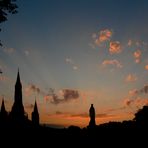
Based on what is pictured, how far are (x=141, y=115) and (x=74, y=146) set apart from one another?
20.7 metres

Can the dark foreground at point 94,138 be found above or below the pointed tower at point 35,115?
below

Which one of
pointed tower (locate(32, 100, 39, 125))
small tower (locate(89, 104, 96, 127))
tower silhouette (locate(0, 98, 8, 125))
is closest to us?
small tower (locate(89, 104, 96, 127))

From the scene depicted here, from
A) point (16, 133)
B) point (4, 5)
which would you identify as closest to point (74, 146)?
point (16, 133)

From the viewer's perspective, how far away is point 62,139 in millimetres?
65562

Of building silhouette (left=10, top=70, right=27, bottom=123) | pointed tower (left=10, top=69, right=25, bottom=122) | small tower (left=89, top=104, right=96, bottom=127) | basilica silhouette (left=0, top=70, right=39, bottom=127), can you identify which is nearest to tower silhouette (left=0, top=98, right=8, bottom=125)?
basilica silhouette (left=0, top=70, right=39, bottom=127)

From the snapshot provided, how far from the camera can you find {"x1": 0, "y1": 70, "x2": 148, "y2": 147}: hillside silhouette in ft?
161

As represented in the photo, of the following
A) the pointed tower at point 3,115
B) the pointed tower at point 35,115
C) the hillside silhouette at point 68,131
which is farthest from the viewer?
the pointed tower at point 35,115

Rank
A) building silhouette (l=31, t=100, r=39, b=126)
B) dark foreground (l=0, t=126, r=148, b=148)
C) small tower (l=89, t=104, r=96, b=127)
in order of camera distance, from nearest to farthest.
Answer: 1. dark foreground (l=0, t=126, r=148, b=148)
2. small tower (l=89, t=104, r=96, b=127)
3. building silhouette (l=31, t=100, r=39, b=126)

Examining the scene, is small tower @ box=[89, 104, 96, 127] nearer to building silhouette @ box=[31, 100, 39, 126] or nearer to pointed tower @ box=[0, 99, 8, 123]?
building silhouette @ box=[31, 100, 39, 126]

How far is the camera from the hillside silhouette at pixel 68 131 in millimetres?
49031

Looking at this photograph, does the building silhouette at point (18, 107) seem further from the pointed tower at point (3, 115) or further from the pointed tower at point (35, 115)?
the pointed tower at point (35, 115)

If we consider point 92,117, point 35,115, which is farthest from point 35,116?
point 92,117

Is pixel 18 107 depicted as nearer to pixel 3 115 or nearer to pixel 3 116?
pixel 3 116

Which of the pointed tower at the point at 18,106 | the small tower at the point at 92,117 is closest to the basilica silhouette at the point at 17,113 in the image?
the pointed tower at the point at 18,106
